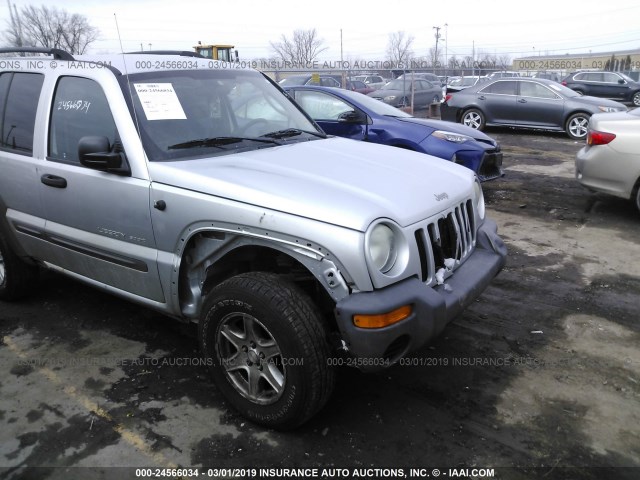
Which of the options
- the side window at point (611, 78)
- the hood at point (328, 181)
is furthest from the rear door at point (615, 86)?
the hood at point (328, 181)

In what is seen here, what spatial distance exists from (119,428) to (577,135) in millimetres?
13908

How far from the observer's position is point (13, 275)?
4391 millimetres

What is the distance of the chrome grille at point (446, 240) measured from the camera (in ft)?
9.11

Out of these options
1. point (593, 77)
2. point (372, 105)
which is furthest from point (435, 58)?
point (372, 105)

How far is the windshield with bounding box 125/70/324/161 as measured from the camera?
10.6 ft

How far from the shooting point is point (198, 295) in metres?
3.16

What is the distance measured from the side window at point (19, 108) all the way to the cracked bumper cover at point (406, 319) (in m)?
2.79

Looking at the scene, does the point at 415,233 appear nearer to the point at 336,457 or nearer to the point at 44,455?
the point at 336,457

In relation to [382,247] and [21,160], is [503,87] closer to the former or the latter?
[21,160]

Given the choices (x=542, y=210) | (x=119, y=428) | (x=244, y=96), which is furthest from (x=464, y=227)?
(x=542, y=210)

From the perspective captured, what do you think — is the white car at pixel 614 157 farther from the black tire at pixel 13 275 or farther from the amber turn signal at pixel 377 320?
the black tire at pixel 13 275

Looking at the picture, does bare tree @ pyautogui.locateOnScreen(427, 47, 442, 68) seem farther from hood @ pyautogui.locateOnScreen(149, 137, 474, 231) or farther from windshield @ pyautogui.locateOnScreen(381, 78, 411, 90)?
hood @ pyautogui.locateOnScreen(149, 137, 474, 231)

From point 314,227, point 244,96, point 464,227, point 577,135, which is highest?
point 244,96

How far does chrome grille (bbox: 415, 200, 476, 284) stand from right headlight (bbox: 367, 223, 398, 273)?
18 centimetres
